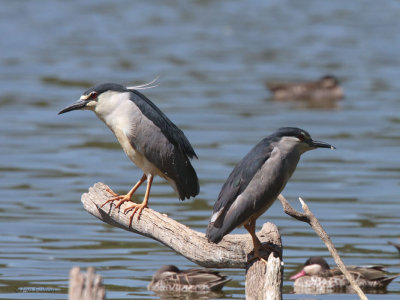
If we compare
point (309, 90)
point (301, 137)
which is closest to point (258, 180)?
point (301, 137)

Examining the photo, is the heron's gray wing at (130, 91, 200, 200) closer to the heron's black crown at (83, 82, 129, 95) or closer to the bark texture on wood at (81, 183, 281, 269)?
the heron's black crown at (83, 82, 129, 95)

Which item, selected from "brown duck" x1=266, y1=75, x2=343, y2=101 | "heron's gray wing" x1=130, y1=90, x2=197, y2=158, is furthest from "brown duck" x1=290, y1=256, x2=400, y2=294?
"brown duck" x1=266, y1=75, x2=343, y2=101

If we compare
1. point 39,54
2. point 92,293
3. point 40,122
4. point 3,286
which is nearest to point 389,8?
point 39,54

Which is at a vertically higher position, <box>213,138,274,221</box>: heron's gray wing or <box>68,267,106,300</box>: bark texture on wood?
<box>213,138,274,221</box>: heron's gray wing

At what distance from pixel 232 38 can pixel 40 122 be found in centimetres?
1460

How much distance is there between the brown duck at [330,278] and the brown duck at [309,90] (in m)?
13.0

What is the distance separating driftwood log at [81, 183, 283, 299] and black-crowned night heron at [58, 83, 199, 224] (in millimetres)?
749

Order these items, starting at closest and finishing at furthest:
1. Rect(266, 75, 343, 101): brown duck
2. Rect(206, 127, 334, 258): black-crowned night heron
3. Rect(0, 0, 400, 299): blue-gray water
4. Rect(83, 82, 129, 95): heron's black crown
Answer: Rect(206, 127, 334, 258): black-crowned night heron
Rect(83, 82, 129, 95): heron's black crown
Rect(0, 0, 400, 299): blue-gray water
Rect(266, 75, 343, 101): brown duck

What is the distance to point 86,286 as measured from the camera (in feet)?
19.7

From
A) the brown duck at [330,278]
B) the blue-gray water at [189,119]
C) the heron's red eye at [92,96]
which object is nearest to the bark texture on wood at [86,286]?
the heron's red eye at [92,96]

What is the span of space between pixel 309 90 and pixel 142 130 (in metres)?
15.9

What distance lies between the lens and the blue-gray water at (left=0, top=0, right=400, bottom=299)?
12656 millimetres

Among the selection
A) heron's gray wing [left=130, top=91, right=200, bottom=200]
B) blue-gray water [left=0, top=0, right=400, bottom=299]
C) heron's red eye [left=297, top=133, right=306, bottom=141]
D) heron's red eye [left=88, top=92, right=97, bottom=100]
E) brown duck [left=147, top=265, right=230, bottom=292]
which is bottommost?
brown duck [left=147, top=265, right=230, bottom=292]

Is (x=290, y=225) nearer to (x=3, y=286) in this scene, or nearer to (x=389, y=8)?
(x=3, y=286)
